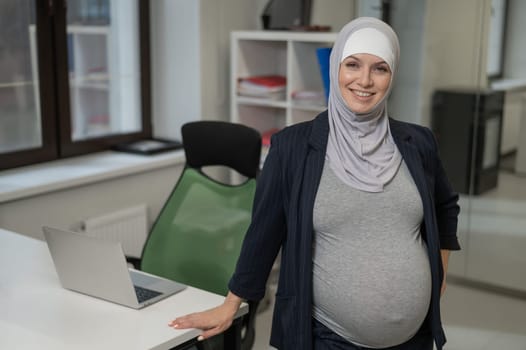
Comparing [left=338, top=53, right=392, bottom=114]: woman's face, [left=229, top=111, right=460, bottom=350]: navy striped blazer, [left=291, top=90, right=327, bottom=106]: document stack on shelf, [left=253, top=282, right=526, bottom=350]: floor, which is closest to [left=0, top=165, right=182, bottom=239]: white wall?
[left=291, top=90, right=327, bottom=106]: document stack on shelf

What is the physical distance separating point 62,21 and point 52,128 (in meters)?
0.54

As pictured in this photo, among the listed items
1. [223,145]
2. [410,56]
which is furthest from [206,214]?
[410,56]

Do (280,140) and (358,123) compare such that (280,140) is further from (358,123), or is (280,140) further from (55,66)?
(55,66)

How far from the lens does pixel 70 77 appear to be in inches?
148

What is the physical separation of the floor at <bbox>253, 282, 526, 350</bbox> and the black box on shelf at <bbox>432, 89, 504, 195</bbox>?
600mm

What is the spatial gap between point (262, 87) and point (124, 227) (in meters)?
1.07

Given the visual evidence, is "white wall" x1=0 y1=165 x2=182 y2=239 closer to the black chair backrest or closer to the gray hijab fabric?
the black chair backrest

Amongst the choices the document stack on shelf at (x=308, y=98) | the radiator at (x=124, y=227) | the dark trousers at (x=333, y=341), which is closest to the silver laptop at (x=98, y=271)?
the dark trousers at (x=333, y=341)

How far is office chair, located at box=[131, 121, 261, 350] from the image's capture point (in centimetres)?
248

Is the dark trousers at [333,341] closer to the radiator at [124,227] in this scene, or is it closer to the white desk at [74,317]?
the white desk at [74,317]

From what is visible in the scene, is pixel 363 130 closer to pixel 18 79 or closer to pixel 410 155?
pixel 410 155

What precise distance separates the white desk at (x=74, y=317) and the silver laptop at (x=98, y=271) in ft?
0.09

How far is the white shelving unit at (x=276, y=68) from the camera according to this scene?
3793 millimetres

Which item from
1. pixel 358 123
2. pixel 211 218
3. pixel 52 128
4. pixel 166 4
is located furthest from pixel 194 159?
pixel 166 4
